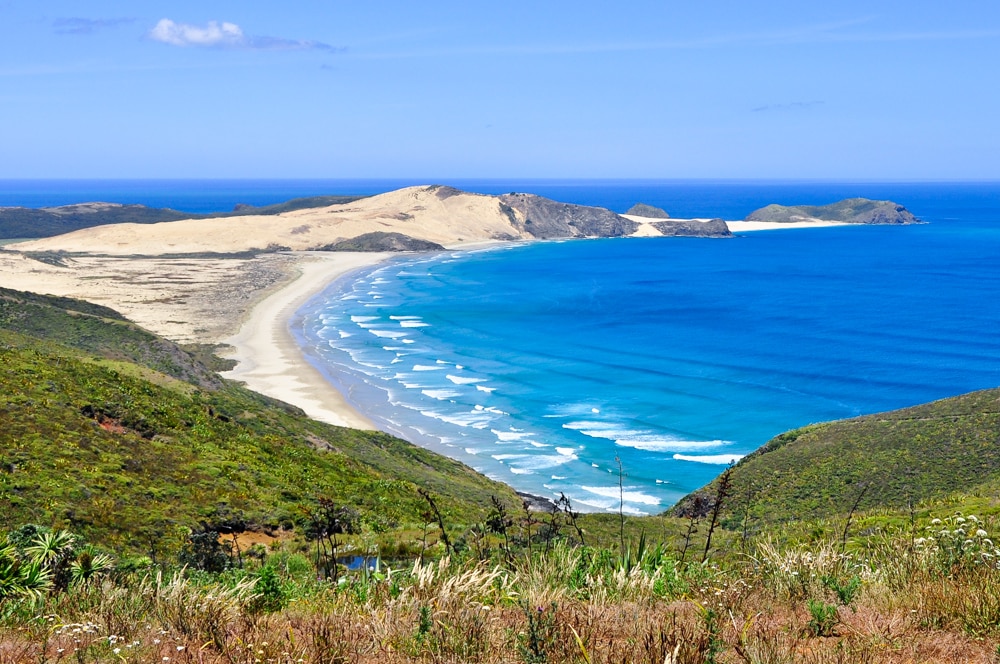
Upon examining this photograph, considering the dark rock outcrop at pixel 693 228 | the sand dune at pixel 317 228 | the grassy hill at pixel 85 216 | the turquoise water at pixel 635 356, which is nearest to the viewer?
the turquoise water at pixel 635 356

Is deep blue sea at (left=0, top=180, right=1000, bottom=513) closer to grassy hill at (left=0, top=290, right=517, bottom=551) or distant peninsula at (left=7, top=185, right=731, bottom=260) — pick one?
grassy hill at (left=0, top=290, right=517, bottom=551)

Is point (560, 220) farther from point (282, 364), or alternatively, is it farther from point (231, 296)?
point (282, 364)

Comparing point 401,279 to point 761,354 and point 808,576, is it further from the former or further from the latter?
point 808,576

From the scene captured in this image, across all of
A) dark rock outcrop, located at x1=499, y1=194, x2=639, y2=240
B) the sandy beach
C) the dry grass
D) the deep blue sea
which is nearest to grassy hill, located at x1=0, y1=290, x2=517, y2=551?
the deep blue sea

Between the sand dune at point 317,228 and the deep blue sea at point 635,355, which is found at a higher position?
the sand dune at point 317,228

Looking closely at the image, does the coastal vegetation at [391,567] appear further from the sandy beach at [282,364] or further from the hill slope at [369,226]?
the hill slope at [369,226]

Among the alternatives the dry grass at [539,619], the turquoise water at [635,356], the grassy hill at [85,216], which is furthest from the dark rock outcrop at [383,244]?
the dry grass at [539,619]
